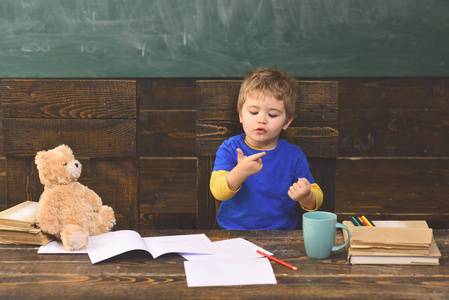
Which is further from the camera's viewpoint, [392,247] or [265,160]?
[265,160]

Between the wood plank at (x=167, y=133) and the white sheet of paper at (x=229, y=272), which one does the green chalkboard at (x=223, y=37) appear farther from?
the white sheet of paper at (x=229, y=272)

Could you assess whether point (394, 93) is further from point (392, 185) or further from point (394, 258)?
point (394, 258)

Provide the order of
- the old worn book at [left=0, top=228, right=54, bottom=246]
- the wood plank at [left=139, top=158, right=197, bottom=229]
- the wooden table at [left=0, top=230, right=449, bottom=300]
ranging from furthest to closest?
the wood plank at [left=139, top=158, right=197, bottom=229], the old worn book at [left=0, top=228, right=54, bottom=246], the wooden table at [left=0, top=230, right=449, bottom=300]

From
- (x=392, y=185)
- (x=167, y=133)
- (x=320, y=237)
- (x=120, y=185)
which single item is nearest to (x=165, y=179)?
(x=167, y=133)

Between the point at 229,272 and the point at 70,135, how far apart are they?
3.05 ft

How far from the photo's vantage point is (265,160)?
162 cm

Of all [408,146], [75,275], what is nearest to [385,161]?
[408,146]

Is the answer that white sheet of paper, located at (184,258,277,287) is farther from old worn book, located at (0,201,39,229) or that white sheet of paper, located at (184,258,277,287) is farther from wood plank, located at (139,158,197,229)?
wood plank, located at (139,158,197,229)

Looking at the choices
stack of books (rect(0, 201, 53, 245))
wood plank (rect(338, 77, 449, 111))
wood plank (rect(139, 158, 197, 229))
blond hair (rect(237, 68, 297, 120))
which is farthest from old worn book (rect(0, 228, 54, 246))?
wood plank (rect(338, 77, 449, 111))

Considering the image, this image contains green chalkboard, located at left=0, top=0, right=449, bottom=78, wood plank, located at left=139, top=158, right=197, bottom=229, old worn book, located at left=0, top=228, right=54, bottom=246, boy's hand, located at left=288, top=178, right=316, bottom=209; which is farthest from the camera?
wood plank, located at left=139, top=158, right=197, bottom=229

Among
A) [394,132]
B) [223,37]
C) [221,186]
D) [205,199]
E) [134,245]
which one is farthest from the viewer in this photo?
[394,132]

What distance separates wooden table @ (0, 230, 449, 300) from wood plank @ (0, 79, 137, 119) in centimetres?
64

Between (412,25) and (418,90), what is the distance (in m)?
0.35

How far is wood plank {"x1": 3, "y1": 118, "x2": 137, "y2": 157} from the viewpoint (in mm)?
1688
